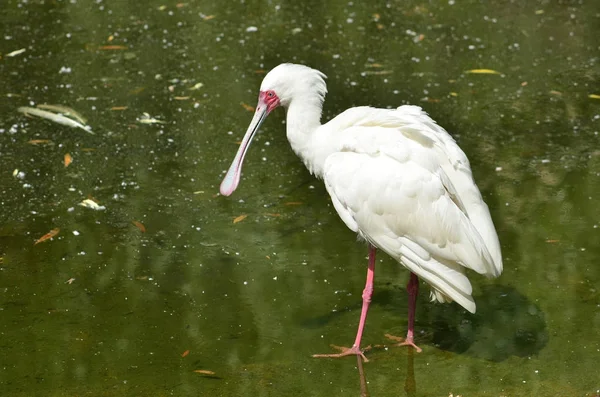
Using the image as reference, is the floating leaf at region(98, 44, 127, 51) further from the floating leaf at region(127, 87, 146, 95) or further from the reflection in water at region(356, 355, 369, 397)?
the reflection in water at region(356, 355, 369, 397)

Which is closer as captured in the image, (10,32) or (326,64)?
(326,64)

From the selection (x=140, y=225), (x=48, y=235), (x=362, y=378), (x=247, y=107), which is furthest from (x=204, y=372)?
(x=247, y=107)

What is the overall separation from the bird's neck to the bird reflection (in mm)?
1100

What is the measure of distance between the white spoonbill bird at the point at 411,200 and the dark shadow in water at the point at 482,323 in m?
0.26

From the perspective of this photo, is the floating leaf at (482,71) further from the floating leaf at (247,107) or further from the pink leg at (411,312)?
the pink leg at (411,312)

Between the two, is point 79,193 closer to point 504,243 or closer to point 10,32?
point 504,243

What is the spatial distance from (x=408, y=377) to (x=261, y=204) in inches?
91.7

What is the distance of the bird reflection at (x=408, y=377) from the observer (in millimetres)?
5094

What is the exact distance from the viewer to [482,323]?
5.72 meters

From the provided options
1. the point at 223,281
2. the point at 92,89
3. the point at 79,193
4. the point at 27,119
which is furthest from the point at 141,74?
the point at 223,281

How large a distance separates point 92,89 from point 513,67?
3888 mm

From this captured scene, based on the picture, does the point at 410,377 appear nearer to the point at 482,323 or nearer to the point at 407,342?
the point at 407,342

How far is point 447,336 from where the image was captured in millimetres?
5609

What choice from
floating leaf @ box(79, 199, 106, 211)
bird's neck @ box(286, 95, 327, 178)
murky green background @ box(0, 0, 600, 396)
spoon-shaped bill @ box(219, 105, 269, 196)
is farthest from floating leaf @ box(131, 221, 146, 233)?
bird's neck @ box(286, 95, 327, 178)
